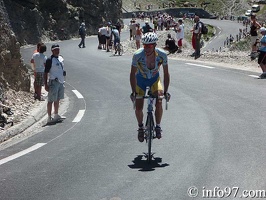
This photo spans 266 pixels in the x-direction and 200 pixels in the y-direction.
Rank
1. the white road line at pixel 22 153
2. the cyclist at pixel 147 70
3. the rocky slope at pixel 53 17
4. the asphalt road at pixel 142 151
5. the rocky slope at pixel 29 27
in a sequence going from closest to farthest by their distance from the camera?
1. the asphalt road at pixel 142 151
2. the cyclist at pixel 147 70
3. the white road line at pixel 22 153
4. the rocky slope at pixel 29 27
5. the rocky slope at pixel 53 17

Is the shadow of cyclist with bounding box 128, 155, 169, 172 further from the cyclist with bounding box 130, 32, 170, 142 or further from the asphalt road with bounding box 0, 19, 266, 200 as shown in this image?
the cyclist with bounding box 130, 32, 170, 142

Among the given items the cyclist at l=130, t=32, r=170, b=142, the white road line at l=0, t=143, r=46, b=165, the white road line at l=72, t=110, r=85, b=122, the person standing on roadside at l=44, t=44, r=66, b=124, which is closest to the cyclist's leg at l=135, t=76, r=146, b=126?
the cyclist at l=130, t=32, r=170, b=142

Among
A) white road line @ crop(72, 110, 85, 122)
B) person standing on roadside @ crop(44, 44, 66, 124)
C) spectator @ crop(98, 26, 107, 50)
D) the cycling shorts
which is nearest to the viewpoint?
the cycling shorts

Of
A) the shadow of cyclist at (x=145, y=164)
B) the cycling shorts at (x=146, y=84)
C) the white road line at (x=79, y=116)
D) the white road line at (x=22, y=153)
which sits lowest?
the white road line at (x=79, y=116)

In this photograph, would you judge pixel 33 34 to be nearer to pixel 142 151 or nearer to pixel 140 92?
pixel 142 151

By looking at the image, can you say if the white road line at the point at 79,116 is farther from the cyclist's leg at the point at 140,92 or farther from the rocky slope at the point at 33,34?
the cyclist's leg at the point at 140,92

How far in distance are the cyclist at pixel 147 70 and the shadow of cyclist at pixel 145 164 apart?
345 millimetres

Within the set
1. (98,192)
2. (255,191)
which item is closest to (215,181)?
(255,191)

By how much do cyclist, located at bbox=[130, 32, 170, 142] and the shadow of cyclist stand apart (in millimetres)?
345

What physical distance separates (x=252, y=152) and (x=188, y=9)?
362 feet

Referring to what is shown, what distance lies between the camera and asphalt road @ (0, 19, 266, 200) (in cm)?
668

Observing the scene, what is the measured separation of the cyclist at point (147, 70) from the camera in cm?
810

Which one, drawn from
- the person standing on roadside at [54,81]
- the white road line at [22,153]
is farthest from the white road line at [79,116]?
the white road line at [22,153]

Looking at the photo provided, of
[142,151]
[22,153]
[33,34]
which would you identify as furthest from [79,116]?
[33,34]
